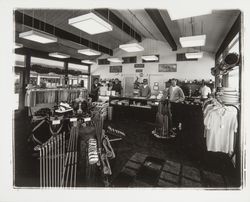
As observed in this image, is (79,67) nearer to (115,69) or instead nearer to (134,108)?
(115,69)

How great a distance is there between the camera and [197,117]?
434 cm

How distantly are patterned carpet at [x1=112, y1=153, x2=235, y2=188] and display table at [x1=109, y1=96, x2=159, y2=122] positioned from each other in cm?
336

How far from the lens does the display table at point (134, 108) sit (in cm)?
647

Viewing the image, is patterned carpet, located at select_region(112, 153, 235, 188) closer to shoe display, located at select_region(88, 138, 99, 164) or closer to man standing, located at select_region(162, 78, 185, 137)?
shoe display, located at select_region(88, 138, 99, 164)

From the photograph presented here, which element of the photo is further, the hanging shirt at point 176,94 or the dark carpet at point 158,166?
the hanging shirt at point 176,94

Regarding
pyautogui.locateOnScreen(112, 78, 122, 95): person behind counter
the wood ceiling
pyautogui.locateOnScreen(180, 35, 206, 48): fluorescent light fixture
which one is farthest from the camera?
pyautogui.locateOnScreen(112, 78, 122, 95): person behind counter

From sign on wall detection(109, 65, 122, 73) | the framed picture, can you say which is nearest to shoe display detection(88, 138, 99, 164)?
the framed picture

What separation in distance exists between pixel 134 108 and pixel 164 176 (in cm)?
431

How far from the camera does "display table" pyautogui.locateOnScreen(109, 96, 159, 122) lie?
255 inches

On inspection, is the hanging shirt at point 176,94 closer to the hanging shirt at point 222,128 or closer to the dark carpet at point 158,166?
the dark carpet at point 158,166

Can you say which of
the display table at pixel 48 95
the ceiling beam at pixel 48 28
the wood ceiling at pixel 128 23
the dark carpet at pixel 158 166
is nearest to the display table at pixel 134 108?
the display table at pixel 48 95

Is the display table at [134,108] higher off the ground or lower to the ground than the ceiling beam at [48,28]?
lower

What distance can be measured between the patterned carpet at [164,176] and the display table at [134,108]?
3358 mm

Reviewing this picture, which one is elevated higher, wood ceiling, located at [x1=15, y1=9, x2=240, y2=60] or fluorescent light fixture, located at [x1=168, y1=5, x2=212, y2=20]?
wood ceiling, located at [x1=15, y1=9, x2=240, y2=60]
